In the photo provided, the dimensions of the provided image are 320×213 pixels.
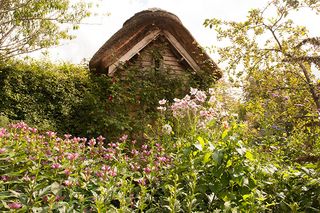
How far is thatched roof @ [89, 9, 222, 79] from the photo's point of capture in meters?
8.45

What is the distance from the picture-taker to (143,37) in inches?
352

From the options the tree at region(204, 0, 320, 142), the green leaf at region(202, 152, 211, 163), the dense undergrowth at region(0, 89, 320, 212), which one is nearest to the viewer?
the dense undergrowth at region(0, 89, 320, 212)

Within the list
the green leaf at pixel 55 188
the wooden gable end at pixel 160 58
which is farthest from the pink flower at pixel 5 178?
the wooden gable end at pixel 160 58

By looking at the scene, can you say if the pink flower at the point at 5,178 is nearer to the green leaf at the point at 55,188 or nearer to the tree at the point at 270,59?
the green leaf at the point at 55,188

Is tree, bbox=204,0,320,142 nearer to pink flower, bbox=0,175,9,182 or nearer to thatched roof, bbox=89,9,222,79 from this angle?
thatched roof, bbox=89,9,222,79

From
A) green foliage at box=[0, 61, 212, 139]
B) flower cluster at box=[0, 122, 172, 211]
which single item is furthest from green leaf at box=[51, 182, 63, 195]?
green foliage at box=[0, 61, 212, 139]

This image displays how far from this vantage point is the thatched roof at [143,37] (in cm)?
845

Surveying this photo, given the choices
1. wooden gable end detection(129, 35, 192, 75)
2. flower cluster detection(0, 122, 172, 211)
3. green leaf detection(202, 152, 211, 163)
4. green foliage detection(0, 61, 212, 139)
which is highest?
wooden gable end detection(129, 35, 192, 75)

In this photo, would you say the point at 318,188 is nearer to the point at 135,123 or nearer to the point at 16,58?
the point at 135,123

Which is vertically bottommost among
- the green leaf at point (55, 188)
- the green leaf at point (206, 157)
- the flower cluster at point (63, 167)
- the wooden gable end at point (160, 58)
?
the green leaf at point (55, 188)

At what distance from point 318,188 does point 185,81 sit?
6705 mm

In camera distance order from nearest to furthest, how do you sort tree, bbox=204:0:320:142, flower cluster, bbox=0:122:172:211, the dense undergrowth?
1. the dense undergrowth
2. flower cluster, bbox=0:122:172:211
3. tree, bbox=204:0:320:142

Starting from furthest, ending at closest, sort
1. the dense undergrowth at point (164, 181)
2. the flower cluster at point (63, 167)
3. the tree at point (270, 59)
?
the tree at point (270, 59) → the flower cluster at point (63, 167) → the dense undergrowth at point (164, 181)

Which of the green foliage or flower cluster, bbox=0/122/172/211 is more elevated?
the green foliage
